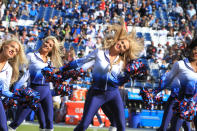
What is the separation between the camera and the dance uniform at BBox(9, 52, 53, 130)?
4.90m

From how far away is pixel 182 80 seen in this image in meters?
4.41

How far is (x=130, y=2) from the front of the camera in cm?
1809

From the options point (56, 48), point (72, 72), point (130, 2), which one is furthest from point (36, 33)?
point (72, 72)

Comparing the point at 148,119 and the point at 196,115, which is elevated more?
the point at 196,115

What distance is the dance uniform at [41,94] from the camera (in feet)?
16.1

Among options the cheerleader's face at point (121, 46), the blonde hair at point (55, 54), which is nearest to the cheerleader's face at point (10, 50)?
the blonde hair at point (55, 54)

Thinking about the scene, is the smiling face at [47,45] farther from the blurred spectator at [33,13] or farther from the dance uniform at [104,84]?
the blurred spectator at [33,13]

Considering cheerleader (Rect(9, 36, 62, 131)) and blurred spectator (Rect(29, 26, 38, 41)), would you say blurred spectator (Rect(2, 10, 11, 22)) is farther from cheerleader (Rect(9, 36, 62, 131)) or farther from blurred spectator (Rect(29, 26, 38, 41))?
cheerleader (Rect(9, 36, 62, 131))

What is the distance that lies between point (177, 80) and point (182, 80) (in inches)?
4.3

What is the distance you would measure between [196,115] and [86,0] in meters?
15.5

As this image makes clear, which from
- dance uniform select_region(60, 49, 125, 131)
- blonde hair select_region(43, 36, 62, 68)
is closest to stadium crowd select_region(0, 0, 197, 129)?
blonde hair select_region(43, 36, 62, 68)

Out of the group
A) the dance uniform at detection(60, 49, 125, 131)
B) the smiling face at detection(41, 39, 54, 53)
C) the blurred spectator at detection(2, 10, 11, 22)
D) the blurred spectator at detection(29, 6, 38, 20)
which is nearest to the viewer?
the dance uniform at detection(60, 49, 125, 131)

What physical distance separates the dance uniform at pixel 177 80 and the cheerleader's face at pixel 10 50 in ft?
7.27

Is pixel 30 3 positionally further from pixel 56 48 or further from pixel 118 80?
pixel 118 80
